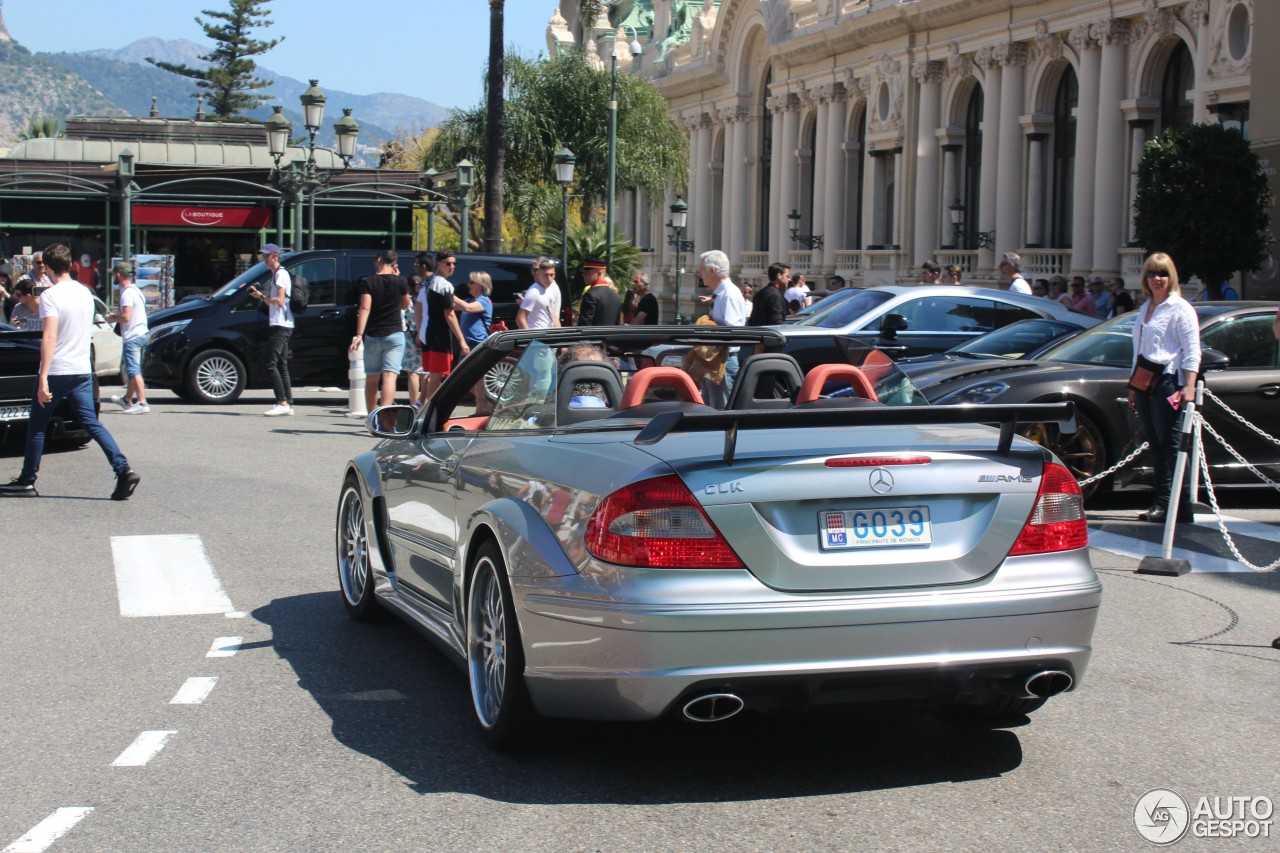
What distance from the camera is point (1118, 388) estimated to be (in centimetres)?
1227

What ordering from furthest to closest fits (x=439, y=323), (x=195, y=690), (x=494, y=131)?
(x=494, y=131) → (x=439, y=323) → (x=195, y=690)

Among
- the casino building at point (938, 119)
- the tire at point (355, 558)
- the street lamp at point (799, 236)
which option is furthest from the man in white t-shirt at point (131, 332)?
the street lamp at point (799, 236)

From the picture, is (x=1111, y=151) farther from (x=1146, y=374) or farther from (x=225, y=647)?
(x=225, y=647)

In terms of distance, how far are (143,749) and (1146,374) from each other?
24.6 ft

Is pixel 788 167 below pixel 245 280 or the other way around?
the other way around

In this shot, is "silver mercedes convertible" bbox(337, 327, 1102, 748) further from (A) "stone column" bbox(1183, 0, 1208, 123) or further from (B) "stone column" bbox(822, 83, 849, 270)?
(B) "stone column" bbox(822, 83, 849, 270)

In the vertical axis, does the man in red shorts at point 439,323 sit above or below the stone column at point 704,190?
below

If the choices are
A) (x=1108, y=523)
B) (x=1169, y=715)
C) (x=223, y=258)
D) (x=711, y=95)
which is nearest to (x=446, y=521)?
(x=1169, y=715)

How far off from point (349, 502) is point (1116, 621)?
3.82 metres

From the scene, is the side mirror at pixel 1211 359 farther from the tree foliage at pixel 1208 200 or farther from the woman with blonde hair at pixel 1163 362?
the tree foliage at pixel 1208 200

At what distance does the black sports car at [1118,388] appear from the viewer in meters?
12.2

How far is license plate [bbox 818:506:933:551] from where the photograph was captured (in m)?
5.04

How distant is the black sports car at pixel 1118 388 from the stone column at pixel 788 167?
44.9 m

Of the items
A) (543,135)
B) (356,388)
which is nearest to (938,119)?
(543,135)
